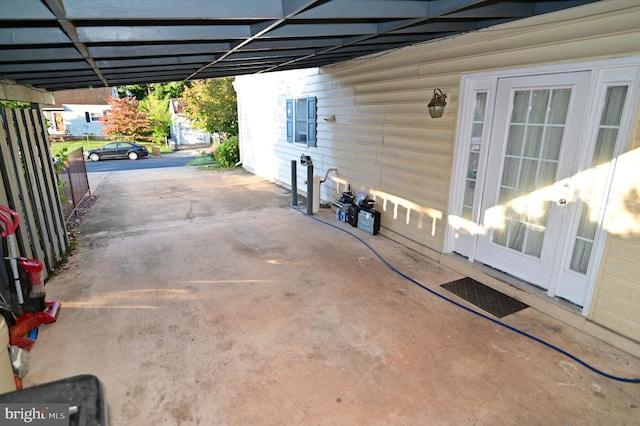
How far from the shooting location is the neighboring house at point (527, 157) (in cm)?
260

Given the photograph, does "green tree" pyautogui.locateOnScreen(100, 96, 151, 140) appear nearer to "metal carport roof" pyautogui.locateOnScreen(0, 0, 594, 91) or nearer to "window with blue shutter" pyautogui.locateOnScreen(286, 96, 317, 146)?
"window with blue shutter" pyautogui.locateOnScreen(286, 96, 317, 146)

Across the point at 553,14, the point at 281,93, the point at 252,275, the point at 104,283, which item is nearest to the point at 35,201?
the point at 104,283

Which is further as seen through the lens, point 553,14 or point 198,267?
point 198,267

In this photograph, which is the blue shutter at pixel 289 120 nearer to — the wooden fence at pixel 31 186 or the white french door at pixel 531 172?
the wooden fence at pixel 31 186

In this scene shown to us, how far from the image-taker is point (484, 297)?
344 cm

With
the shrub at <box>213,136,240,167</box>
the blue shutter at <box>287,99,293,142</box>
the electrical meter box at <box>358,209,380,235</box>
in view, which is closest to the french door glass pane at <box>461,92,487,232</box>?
the electrical meter box at <box>358,209,380,235</box>

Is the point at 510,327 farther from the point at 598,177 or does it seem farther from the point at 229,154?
the point at 229,154

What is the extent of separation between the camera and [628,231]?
2566mm

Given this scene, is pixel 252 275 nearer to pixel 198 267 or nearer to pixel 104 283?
pixel 198 267

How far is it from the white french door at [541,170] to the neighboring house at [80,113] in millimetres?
29717

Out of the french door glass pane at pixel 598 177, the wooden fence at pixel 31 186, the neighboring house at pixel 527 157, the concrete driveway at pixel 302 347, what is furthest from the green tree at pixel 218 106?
the french door glass pane at pixel 598 177

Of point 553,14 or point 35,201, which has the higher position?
point 553,14

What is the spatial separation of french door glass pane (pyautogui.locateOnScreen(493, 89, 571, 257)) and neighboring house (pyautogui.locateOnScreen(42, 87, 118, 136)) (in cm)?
3006

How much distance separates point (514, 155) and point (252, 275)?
303 cm
